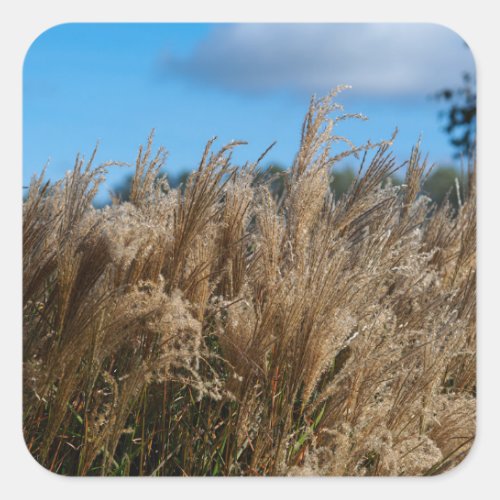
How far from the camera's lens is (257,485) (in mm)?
2215

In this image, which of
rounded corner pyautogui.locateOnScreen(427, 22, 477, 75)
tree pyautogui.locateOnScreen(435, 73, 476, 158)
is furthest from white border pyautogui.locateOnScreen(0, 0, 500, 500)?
tree pyautogui.locateOnScreen(435, 73, 476, 158)

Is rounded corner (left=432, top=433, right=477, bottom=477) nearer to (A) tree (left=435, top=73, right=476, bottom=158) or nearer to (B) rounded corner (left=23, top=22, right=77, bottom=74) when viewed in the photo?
(A) tree (left=435, top=73, right=476, bottom=158)

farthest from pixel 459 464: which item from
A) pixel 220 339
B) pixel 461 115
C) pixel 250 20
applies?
pixel 250 20

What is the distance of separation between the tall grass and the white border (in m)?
0.06

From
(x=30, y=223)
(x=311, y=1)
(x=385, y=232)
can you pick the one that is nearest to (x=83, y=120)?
(x=30, y=223)

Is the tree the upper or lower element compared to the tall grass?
upper

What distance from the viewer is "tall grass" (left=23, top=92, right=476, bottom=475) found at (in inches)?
79.5

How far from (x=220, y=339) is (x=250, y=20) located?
1.09 metres

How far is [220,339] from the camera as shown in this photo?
6.79ft

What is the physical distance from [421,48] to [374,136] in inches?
15.6

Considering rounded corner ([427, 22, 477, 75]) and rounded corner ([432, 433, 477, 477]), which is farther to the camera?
rounded corner ([427, 22, 477, 75])

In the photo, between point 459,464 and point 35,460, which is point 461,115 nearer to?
point 459,464
